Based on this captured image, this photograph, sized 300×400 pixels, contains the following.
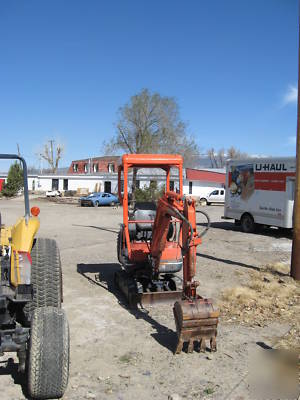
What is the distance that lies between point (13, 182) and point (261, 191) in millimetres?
35198

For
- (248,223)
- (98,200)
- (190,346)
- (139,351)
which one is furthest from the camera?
(98,200)

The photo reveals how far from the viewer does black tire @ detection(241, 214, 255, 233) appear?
687 inches

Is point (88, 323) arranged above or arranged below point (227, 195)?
below

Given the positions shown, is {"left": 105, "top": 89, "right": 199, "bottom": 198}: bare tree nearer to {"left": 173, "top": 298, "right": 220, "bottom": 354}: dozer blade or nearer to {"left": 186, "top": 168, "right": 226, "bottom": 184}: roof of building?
{"left": 186, "top": 168, "right": 226, "bottom": 184}: roof of building

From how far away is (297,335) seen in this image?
5801 millimetres

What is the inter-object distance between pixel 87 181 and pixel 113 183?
4.08 metres

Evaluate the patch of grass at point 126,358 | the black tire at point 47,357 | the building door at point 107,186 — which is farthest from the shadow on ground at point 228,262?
the building door at point 107,186

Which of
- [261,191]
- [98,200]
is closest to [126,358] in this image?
[261,191]

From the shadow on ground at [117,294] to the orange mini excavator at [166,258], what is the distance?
0.18 m

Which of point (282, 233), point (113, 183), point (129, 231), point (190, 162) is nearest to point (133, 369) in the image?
point (129, 231)

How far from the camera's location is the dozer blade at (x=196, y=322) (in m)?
4.92

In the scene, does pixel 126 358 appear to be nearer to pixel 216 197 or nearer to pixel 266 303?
pixel 266 303

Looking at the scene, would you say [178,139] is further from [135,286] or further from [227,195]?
[135,286]

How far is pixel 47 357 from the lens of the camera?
367cm
